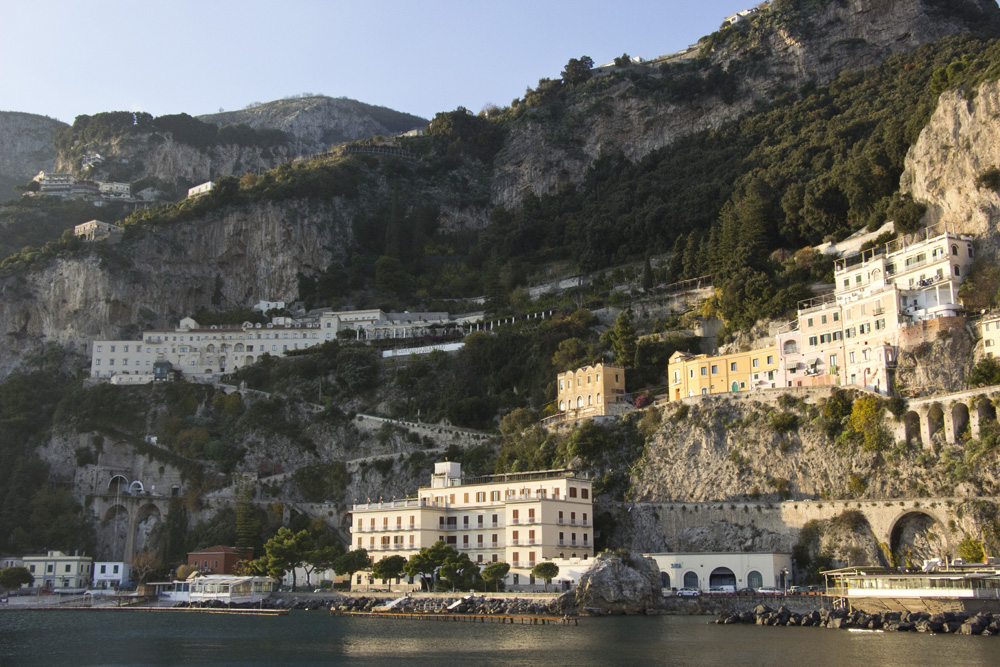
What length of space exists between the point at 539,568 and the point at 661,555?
7.12 meters

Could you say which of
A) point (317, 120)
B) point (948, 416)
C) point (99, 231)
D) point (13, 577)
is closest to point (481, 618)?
point (948, 416)

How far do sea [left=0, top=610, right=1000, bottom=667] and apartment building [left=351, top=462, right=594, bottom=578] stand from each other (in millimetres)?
8341

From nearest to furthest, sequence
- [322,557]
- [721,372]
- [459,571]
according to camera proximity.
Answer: [459,571] < [322,557] < [721,372]

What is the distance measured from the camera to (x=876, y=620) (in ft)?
131

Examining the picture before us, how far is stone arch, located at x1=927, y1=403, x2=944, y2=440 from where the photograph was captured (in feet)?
160

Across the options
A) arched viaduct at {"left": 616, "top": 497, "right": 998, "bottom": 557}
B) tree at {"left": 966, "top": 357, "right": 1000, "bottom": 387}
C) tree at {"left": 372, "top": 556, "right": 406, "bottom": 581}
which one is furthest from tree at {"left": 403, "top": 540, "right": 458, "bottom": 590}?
tree at {"left": 966, "top": 357, "right": 1000, "bottom": 387}

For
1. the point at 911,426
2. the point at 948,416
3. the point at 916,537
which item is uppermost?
the point at 948,416

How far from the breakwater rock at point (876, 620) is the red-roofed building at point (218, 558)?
3689cm

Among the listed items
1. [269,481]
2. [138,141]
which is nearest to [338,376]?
[269,481]

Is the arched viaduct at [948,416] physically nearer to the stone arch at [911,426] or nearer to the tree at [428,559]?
the stone arch at [911,426]

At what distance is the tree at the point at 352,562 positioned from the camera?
57.3 m

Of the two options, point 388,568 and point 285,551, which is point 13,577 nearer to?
point 285,551

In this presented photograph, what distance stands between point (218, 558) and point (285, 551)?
28.5 ft

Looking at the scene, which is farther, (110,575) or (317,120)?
(317,120)
